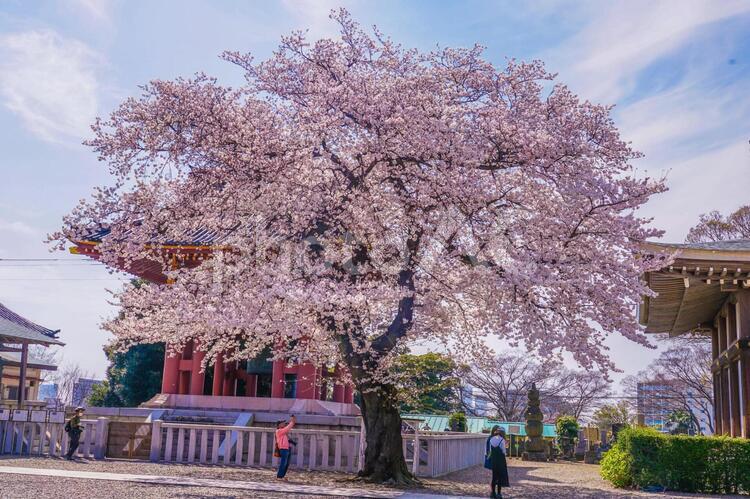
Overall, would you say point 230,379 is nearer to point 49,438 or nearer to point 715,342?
point 49,438

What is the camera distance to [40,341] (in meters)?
27.6

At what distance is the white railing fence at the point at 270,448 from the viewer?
1647 centimetres

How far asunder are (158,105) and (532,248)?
7208 millimetres

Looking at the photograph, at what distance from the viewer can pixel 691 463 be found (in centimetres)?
1438

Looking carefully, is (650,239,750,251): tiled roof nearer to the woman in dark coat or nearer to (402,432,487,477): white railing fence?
the woman in dark coat

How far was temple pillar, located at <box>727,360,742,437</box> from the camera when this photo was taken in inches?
667

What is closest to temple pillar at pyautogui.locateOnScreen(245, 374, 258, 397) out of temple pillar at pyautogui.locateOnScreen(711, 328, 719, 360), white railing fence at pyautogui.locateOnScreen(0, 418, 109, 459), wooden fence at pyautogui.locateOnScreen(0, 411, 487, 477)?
wooden fence at pyautogui.locateOnScreen(0, 411, 487, 477)

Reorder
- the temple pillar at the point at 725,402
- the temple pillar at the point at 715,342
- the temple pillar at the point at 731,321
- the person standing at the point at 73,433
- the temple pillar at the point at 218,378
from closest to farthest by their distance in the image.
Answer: the temple pillar at the point at 731,321 → the person standing at the point at 73,433 → the temple pillar at the point at 725,402 → the temple pillar at the point at 715,342 → the temple pillar at the point at 218,378

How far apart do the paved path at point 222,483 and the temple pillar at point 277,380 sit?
35.0 ft

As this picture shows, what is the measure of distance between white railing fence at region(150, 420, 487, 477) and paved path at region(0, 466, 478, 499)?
3.24 meters

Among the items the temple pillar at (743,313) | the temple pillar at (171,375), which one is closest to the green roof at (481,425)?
the temple pillar at (171,375)

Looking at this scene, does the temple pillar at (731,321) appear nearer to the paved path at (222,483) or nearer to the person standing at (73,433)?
the paved path at (222,483)

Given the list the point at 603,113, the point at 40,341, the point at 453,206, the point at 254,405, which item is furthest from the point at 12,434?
the point at 603,113

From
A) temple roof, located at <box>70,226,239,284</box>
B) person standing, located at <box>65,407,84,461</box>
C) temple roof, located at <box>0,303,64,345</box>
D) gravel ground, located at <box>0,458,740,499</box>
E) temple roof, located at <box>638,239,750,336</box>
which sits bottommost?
gravel ground, located at <box>0,458,740,499</box>
